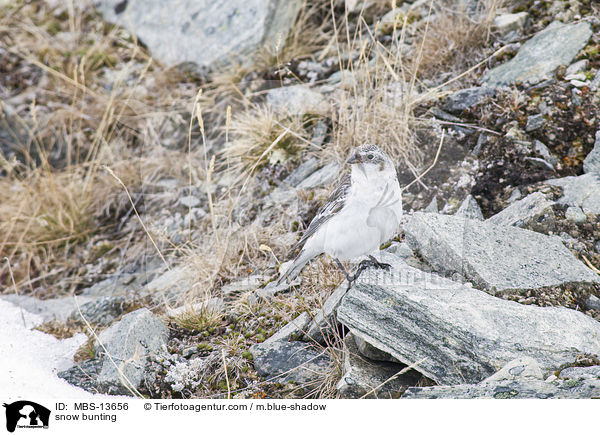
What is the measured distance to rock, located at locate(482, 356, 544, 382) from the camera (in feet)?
10.1

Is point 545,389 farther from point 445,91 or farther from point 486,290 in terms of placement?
point 445,91

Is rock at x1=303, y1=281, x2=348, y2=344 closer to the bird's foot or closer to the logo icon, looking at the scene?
the bird's foot

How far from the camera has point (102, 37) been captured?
348 inches

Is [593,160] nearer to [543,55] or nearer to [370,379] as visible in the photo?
[543,55]

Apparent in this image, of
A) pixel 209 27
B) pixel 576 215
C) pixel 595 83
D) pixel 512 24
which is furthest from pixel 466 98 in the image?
pixel 209 27

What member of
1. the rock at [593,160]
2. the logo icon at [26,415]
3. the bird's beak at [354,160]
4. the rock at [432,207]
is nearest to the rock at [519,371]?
the bird's beak at [354,160]

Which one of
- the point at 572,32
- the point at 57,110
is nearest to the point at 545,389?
the point at 572,32

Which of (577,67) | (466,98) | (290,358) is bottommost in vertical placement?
(290,358)

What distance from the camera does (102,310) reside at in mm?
5277

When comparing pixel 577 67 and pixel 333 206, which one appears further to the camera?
pixel 577 67

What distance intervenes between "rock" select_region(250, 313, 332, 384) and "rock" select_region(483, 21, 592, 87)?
342cm

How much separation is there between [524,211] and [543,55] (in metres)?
2.20

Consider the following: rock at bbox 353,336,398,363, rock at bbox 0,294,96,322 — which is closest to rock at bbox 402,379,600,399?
rock at bbox 353,336,398,363

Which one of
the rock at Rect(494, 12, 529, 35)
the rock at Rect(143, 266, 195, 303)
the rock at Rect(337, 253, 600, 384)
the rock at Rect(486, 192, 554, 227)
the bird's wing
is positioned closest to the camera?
the rock at Rect(337, 253, 600, 384)
